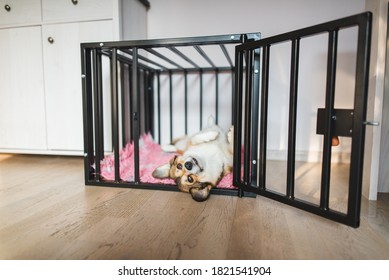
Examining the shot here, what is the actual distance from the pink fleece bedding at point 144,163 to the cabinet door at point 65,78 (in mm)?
351

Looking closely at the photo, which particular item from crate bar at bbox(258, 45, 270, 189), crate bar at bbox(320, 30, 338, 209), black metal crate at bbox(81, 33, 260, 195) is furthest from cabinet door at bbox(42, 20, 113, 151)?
crate bar at bbox(320, 30, 338, 209)

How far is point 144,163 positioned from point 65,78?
0.66 metres

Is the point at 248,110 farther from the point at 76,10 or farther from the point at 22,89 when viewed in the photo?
the point at 22,89

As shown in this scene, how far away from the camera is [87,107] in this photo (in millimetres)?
1063

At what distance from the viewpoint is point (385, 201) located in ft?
3.05

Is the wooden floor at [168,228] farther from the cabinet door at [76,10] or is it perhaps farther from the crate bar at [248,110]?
the cabinet door at [76,10]

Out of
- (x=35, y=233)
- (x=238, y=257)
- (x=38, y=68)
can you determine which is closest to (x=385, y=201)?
(x=238, y=257)

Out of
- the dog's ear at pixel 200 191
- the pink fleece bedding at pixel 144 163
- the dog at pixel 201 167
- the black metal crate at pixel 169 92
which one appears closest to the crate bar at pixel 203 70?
the black metal crate at pixel 169 92

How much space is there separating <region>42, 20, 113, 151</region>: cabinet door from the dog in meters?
0.70

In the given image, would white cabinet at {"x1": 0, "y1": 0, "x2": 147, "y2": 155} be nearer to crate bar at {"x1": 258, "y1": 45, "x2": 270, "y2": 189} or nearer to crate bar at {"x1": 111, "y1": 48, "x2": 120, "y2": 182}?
crate bar at {"x1": 111, "y1": 48, "x2": 120, "y2": 182}

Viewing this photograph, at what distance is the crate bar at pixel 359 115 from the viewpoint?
0.60 meters

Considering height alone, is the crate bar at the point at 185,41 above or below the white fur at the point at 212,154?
above

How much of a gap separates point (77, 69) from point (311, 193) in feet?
4.32
